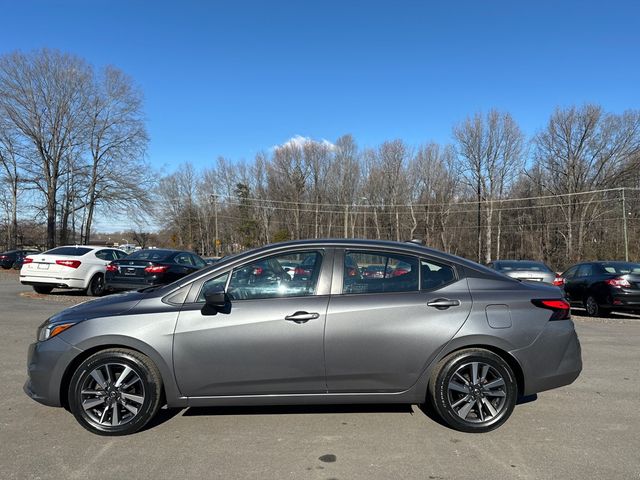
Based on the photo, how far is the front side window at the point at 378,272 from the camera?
4039 millimetres

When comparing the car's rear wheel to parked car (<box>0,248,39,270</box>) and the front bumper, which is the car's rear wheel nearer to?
the front bumper

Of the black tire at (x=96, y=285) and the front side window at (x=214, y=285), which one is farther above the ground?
the front side window at (x=214, y=285)

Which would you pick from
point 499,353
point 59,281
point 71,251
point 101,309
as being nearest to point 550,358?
point 499,353

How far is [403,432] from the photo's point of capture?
12.9 feet

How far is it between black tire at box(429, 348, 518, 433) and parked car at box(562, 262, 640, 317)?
367 inches

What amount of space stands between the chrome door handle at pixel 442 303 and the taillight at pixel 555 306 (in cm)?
72

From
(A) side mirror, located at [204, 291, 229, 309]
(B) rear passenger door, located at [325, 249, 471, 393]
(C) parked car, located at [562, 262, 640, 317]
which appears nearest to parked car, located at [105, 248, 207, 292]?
(A) side mirror, located at [204, 291, 229, 309]

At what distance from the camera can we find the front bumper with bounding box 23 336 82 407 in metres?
3.78

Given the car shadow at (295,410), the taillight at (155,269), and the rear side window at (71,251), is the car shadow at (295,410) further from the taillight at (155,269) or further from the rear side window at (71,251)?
the rear side window at (71,251)

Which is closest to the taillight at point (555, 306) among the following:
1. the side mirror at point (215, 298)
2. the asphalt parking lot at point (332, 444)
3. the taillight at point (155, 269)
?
the asphalt parking lot at point (332, 444)

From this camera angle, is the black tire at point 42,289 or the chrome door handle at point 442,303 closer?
the chrome door handle at point 442,303

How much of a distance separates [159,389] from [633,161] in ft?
198

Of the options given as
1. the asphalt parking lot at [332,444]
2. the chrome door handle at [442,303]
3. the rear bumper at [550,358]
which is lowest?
the asphalt parking lot at [332,444]

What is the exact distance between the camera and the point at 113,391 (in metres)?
3.80
